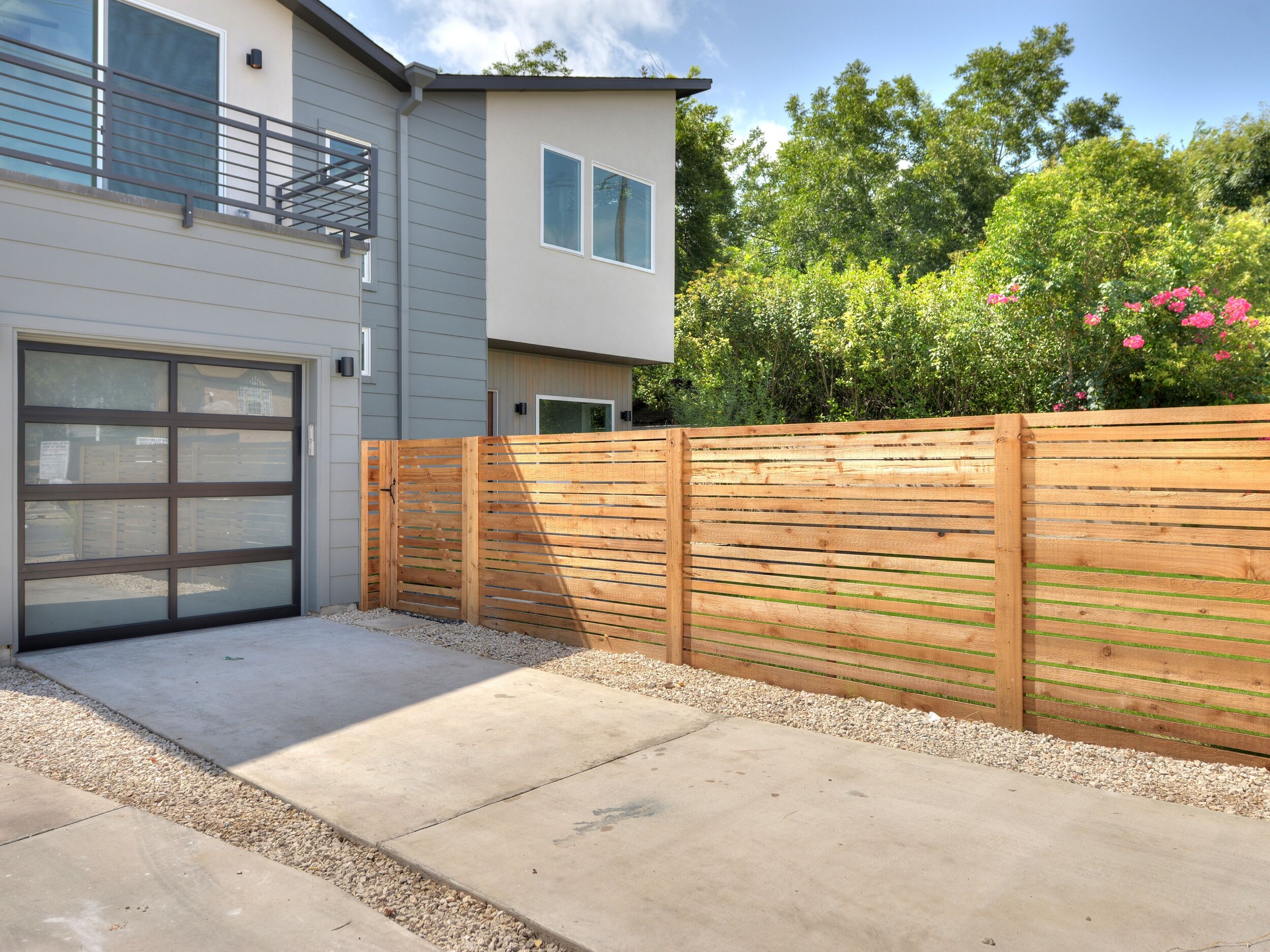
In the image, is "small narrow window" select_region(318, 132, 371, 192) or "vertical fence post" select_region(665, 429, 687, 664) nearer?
"vertical fence post" select_region(665, 429, 687, 664)

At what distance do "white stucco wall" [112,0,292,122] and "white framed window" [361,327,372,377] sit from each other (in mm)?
2341

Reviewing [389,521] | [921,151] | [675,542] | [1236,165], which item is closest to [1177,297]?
[675,542]

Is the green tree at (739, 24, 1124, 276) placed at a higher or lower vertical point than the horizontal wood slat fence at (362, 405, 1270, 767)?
higher

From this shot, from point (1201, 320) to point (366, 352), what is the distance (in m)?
11.0

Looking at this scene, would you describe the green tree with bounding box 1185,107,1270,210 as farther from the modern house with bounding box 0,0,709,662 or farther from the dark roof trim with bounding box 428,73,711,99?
the modern house with bounding box 0,0,709,662

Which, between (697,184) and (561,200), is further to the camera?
(697,184)

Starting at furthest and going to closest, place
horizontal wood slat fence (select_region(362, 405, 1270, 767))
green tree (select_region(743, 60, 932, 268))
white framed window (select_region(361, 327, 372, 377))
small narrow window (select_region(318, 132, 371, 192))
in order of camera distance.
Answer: green tree (select_region(743, 60, 932, 268)) < white framed window (select_region(361, 327, 372, 377)) < small narrow window (select_region(318, 132, 371, 192)) < horizontal wood slat fence (select_region(362, 405, 1270, 767))

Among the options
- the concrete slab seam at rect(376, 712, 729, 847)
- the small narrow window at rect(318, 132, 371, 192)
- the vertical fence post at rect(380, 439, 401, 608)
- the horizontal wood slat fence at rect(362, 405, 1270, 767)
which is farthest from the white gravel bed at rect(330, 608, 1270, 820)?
the small narrow window at rect(318, 132, 371, 192)

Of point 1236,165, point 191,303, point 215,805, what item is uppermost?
point 1236,165

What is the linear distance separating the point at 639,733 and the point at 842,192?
1039 inches

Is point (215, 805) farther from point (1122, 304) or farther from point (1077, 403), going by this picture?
→ point (1077, 403)

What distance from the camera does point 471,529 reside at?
6832 millimetres

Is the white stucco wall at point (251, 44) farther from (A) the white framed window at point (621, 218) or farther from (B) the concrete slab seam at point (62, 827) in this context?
(B) the concrete slab seam at point (62, 827)

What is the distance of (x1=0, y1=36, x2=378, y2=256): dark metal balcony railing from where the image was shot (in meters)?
6.73
